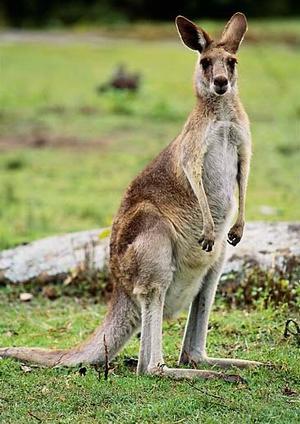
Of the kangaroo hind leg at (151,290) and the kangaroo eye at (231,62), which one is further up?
the kangaroo eye at (231,62)

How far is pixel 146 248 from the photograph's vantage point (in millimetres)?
4785

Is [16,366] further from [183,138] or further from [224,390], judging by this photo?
[183,138]

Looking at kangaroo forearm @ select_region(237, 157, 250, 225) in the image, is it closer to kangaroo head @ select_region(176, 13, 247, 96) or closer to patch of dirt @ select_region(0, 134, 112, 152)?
kangaroo head @ select_region(176, 13, 247, 96)

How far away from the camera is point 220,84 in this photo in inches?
188

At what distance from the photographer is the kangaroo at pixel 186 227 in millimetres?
4793

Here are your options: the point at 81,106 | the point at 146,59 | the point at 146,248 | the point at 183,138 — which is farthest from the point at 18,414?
the point at 146,59

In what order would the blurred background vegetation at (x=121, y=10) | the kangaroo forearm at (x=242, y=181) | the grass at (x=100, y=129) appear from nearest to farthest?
the kangaroo forearm at (x=242, y=181) → the grass at (x=100, y=129) → the blurred background vegetation at (x=121, y=10)

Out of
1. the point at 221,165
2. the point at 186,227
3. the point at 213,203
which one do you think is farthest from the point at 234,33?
the point at 186,227

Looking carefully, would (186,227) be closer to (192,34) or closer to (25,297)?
(192,34)

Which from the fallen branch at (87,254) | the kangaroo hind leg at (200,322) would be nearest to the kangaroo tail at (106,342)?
the kangaroo hind leg at (200,322)

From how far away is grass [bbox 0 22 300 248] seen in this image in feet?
33.5

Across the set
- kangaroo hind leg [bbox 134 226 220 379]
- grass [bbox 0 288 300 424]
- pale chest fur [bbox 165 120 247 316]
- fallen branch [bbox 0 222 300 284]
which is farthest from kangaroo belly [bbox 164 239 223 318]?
fallen branch [bbox 0 222 300 284]

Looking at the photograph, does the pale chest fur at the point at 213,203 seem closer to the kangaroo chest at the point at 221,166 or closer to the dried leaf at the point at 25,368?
the kangaroo chest at the point at 221,166

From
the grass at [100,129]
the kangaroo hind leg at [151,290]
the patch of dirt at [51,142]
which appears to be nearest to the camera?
the kangaroo hind leg at [151,290]
